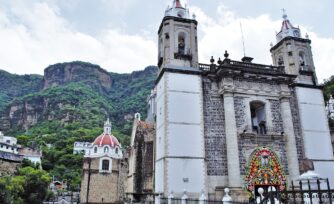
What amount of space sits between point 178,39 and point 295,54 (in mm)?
8324

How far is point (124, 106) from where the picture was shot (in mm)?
97500

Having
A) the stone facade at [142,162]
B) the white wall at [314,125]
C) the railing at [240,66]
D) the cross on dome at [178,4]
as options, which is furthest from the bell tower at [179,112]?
the white wall at [314,125]

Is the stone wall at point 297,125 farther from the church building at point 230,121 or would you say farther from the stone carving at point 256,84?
the stone carving at point 256,84

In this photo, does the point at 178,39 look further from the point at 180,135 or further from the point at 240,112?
the point at 180,135

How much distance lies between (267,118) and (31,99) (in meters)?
97.3

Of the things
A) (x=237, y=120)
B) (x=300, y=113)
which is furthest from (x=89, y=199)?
(x=300, y=113)

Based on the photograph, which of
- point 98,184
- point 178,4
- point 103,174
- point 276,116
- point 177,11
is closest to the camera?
point 276,116

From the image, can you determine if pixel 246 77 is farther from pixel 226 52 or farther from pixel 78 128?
pixel 78 128

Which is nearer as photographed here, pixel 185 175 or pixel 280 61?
pixel 185 175

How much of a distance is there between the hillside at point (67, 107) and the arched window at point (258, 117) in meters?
39.1

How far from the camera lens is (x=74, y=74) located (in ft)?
401

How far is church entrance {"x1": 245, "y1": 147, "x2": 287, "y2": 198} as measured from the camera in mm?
15008

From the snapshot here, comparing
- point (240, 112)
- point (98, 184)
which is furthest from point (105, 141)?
point (240, 112)

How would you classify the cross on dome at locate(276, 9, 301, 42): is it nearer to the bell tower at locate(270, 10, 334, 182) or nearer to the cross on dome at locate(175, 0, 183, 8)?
the bell tower at locate(270, 10, 334, 182)
